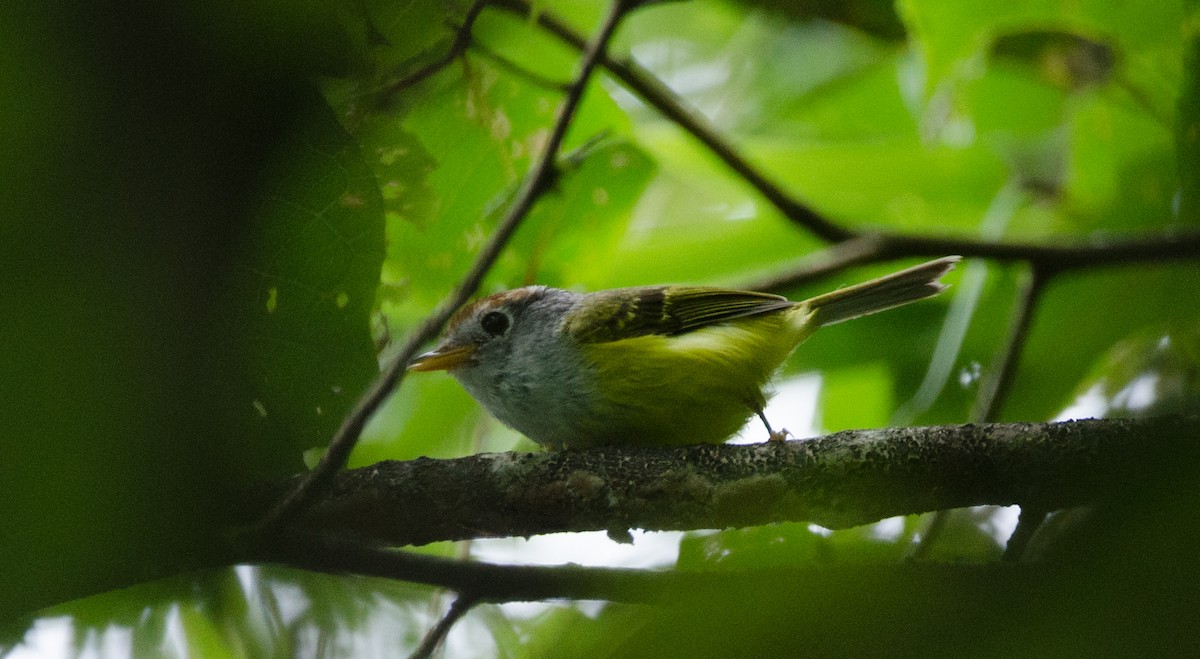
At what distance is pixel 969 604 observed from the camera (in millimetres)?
951

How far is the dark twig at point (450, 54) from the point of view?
210cm

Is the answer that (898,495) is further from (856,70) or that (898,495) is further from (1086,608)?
(856,70)

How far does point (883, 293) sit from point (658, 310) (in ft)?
2.80

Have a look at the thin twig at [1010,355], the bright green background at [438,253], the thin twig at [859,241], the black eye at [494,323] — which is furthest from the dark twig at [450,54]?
the thin twig at [1010,355]

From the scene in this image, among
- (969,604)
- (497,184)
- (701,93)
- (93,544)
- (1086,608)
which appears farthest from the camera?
(701,93)

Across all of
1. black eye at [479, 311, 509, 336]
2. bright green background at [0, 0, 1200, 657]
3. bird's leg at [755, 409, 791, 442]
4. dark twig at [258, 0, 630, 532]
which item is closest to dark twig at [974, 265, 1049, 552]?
bright green background at [0, 0, 1200, 657]

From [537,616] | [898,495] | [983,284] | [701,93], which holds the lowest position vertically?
[537,616]

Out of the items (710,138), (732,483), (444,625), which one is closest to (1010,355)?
(710,138)

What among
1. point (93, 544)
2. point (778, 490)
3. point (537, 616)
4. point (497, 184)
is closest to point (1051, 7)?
point (497, 184)

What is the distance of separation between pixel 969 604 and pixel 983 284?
3089 mm

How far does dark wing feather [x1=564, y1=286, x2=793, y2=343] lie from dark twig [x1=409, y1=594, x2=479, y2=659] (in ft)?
4.44

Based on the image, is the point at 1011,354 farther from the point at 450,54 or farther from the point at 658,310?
the point at 450,54

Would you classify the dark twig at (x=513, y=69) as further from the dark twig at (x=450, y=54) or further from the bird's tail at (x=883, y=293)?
the bird's tail at (x=883, y=293)

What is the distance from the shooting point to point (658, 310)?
339cm
